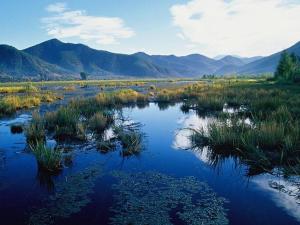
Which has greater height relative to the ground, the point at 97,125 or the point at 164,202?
the point at 97,125

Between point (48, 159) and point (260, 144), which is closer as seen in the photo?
point (48, 159)

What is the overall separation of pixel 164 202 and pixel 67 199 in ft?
10.1

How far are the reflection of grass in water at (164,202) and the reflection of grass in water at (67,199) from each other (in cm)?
103

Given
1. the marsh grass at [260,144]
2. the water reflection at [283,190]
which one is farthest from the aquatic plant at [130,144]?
the water reflection at [283,190]

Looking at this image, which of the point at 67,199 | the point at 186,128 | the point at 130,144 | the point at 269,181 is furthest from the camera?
the point at 186,128

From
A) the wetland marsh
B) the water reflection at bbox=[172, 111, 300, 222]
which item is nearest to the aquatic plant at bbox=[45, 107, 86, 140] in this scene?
the wetland marsh

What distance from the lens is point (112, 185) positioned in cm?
1067

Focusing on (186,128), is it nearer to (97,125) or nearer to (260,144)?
(97,125)

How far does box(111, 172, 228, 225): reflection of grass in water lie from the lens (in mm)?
8195

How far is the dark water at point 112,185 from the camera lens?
8.48 meters

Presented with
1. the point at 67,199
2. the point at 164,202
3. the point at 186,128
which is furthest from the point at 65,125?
the point at 164,202

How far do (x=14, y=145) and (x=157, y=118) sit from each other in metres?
12.4

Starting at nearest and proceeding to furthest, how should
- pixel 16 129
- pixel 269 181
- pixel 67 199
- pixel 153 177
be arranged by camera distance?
pixel 67 199 < pixel 269 181 < pixel 153 177 < pixel 16 129

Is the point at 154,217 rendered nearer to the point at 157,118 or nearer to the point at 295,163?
the point at 295,163
